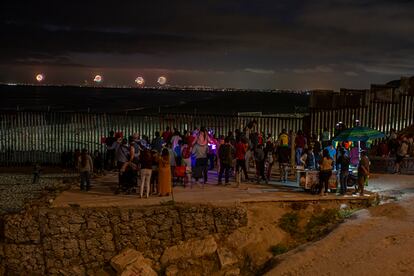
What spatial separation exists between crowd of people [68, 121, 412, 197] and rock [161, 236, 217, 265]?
175 cm

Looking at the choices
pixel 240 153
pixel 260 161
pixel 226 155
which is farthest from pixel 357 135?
pixel 226 155

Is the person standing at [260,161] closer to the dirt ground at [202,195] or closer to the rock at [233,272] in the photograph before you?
the dirt ground at [202,195]

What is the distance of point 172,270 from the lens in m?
12.2

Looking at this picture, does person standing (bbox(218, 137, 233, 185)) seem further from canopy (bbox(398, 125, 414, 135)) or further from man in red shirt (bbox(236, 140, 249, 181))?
canopy (bbox(398, 125, 414, 135))

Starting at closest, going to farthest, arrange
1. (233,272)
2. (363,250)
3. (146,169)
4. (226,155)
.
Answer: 1. (363,250)
2. (233,272)
3. (146,169)
4. (226,155)

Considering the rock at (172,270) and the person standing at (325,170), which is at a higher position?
the person standing at (325,170)

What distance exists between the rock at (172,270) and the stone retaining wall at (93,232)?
567mm

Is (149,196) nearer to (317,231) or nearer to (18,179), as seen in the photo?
(317,231)

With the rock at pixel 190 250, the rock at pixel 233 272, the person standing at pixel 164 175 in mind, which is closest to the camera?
the rock at pixel 233 272

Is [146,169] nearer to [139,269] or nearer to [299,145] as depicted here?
[139,269]

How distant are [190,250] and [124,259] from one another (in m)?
1.66

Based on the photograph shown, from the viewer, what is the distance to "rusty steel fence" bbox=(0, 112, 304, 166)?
2153 cm

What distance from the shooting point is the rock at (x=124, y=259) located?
12464mm

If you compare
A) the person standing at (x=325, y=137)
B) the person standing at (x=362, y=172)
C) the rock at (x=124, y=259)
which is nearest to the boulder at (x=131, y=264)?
the rock at (x=124, y=259)
